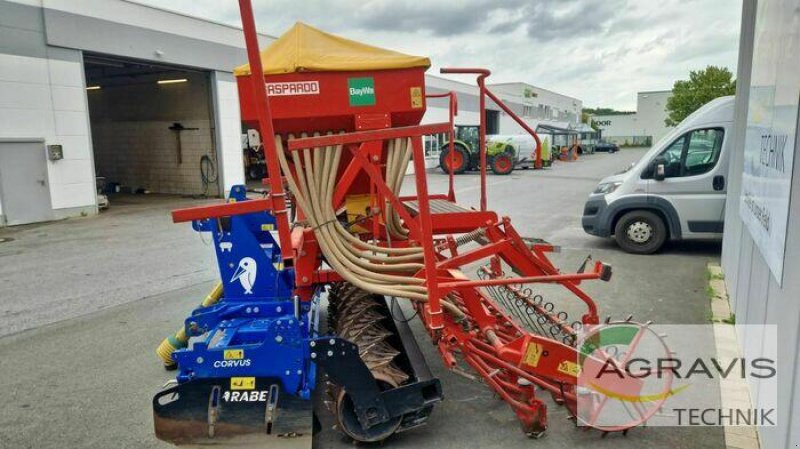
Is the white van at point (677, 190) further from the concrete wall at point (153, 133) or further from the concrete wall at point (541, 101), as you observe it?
the concrete wall at point (541, 101)

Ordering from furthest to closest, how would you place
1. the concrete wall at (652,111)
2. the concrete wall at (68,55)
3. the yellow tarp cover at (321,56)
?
the concrete wall at (652,111) → the concrete wall at (68,55) → the yellow tarp cover at (321,56)

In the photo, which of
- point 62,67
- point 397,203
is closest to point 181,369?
point 397,203

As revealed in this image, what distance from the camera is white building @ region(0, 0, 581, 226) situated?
13.3 m

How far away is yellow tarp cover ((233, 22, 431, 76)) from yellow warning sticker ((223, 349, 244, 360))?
2024 millimetres

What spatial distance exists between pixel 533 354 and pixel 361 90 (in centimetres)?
227

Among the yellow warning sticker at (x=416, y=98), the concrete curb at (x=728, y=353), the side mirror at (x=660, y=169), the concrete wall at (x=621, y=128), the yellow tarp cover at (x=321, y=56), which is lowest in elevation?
the concrete curb at (x=728, y=353)

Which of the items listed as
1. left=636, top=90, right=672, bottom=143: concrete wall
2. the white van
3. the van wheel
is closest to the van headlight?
the white van

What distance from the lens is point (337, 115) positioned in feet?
13.4

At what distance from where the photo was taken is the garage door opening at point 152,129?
62.7 ft

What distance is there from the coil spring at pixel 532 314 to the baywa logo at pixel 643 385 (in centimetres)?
39

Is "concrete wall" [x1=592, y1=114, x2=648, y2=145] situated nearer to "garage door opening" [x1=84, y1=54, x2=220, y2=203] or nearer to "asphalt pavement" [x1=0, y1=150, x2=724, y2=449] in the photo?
"garage door opening" [x1=84, y1=54, x2=220, y2=203]

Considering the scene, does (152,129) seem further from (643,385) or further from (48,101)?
(643,385)

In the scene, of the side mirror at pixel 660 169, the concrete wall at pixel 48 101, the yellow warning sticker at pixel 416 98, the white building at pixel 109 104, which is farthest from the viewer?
the white building at pixel 109 104

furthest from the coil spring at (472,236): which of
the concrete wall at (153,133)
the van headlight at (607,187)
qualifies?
the concrete wall at (153,133)
